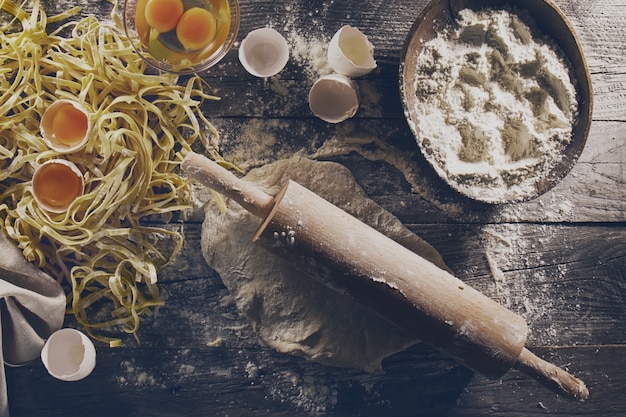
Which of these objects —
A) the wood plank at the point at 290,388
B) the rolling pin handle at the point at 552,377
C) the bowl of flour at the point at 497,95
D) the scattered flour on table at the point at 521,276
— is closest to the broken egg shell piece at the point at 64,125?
the wood plank at the point at 290,388

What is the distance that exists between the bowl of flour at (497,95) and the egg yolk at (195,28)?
491mm

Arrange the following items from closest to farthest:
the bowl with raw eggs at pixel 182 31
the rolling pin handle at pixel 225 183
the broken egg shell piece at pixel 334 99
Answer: the rolling pin handle at pixel 225 183
the bowl with raw eggs at pixel 182 31
the broken egg shell piece at pixel 334 99

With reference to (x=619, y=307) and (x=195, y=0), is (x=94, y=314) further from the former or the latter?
(x=619, y=307)

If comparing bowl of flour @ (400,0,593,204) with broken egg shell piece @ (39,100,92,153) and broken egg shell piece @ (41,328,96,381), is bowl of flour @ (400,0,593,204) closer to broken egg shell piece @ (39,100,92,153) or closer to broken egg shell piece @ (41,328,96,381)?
broken egg shell piece @ (39,100,92,153)

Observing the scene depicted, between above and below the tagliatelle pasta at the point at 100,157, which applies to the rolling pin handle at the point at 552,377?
below

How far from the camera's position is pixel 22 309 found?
135 centimetres

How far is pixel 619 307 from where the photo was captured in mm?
1532

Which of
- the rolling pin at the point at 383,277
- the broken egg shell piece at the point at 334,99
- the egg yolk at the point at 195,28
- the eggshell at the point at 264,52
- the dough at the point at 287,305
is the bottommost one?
the dough at the point at 287,305

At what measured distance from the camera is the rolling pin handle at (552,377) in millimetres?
1279

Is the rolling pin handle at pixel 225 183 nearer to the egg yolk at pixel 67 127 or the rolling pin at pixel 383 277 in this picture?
the rolling pin at pixel 383 277

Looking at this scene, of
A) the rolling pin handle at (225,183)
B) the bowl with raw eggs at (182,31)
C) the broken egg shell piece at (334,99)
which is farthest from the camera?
the broken egg shell piece at (334,99)

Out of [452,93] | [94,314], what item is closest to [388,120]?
[452,93]

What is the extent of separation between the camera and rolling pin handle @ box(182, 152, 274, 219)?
1.25 metres

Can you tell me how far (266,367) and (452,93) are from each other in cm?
86
